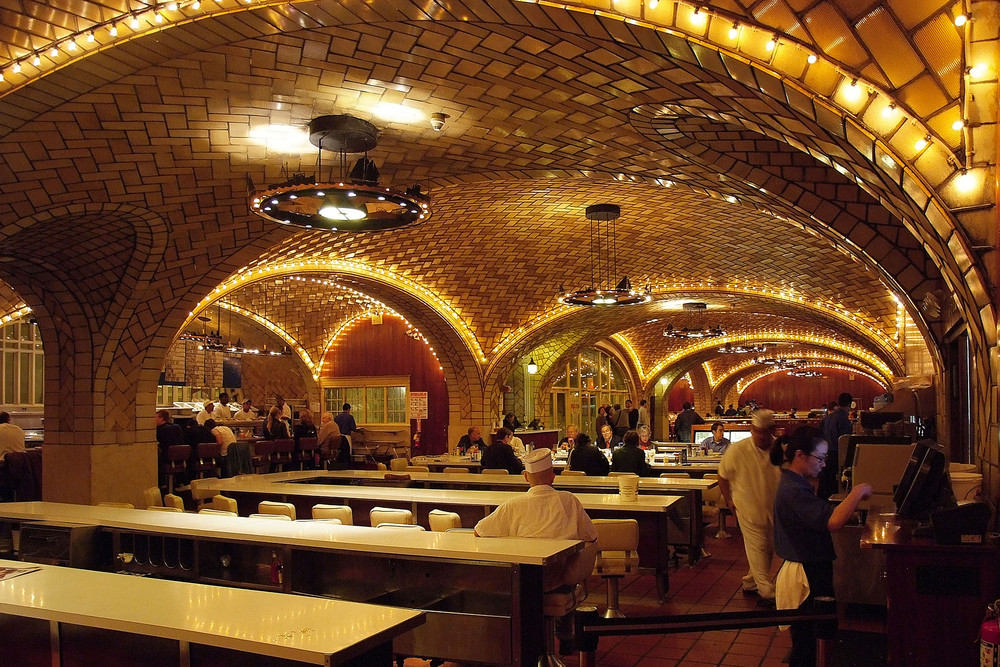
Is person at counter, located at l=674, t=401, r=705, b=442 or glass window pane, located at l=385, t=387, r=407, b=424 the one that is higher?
glass window pane, located at l=385, t=387, r=407, b=424

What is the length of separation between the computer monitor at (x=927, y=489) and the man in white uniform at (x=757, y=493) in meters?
2.15

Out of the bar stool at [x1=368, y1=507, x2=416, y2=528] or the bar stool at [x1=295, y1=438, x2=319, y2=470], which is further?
the bar stool at [x1=295, y1=438, x2=319, y2=470]

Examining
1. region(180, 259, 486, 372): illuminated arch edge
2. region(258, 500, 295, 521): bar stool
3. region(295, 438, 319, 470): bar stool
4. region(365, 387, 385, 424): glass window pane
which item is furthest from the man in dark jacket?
region(365, 387, 385, 424): glass window pane

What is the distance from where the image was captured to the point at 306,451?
13992 millimetres

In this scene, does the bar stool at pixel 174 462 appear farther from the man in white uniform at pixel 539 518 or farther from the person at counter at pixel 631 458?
the man in white uniform at pixel 539 518

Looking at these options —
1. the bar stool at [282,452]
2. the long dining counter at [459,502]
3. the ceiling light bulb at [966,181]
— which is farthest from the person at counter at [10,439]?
the ceiling light bulb at [966,181]

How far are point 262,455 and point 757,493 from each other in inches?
351

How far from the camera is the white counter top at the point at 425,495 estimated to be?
20.7 feet

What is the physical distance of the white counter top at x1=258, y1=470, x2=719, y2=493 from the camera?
7.81 metres

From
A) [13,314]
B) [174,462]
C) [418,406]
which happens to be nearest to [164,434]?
[174,462]

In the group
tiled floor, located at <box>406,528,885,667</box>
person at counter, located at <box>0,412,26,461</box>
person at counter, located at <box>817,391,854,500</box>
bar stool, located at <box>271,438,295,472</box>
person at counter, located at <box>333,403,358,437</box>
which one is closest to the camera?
tiled floor, located at <box>406,528,885,667</box>

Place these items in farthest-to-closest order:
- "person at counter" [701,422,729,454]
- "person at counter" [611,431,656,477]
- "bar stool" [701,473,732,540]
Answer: "person at counter" [701,422,729,454] → "person at counter" [611,431,656,477] → "bar stool" [701,473,732,540]

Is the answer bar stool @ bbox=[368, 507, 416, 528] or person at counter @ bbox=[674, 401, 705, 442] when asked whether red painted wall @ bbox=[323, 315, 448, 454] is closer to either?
person at counter @ bbox=[674, 401, 705, 442]

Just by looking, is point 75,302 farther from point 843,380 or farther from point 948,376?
point 843,380
